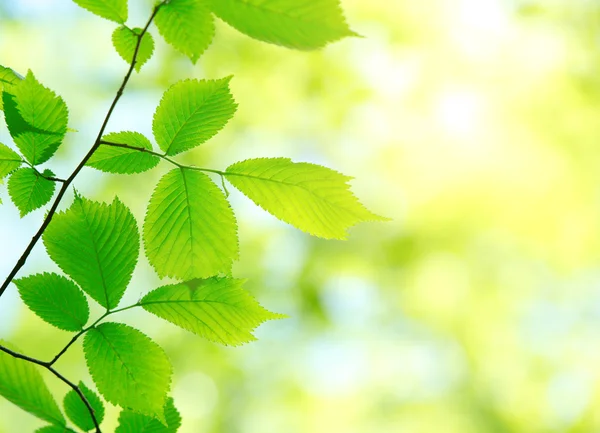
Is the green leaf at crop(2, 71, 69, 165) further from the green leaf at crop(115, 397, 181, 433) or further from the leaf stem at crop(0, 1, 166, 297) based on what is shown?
the green leaf at crop(115, 397, 181, 433)

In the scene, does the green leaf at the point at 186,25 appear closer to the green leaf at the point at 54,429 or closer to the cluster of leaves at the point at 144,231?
the cluster of leaves at the point at 144,231

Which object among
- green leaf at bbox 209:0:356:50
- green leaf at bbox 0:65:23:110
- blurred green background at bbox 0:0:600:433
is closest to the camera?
green leaf at bbox 209:0:356:50

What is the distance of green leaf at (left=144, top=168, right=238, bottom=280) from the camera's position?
35 centimetres

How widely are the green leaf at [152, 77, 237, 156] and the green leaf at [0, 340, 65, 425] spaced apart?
0.16 meters

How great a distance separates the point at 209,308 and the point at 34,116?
5.8 inches

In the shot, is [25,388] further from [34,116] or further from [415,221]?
[415,221]

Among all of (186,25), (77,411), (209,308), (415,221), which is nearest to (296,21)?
(186,25)

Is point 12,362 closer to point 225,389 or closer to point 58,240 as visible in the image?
point 58,240

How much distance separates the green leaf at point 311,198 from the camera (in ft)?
1.14

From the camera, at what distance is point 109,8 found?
1.06 feet

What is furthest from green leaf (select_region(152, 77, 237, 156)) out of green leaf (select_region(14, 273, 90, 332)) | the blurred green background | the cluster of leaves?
the blurred green background

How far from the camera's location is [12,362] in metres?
0.35

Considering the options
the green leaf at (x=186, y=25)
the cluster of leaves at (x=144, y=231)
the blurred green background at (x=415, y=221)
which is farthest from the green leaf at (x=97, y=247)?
the blurred green background at (x=415, y=221)

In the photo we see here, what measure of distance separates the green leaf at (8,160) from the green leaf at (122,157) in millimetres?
42
